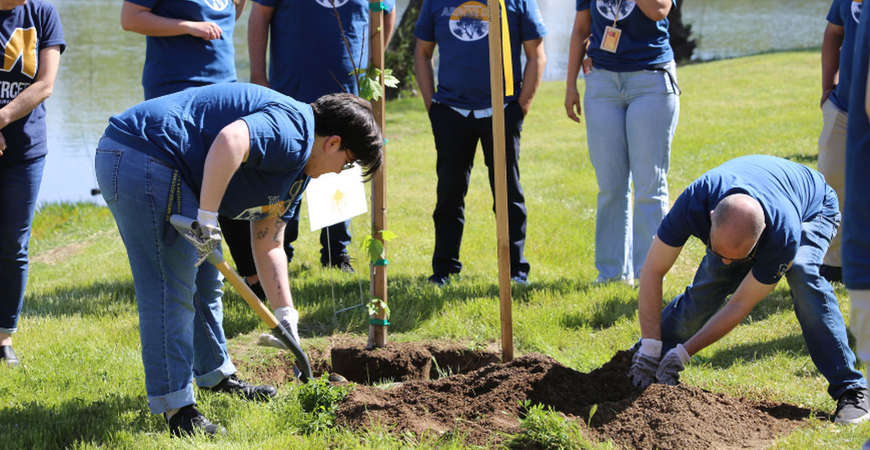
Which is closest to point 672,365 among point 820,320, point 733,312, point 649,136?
point 733,312

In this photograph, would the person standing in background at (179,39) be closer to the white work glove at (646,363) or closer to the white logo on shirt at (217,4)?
the white logo on shirt at (217,4)

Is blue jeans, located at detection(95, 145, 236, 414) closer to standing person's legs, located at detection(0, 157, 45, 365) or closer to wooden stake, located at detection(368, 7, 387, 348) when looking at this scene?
wooden stake, located at detection(368, 7, 387, 348)

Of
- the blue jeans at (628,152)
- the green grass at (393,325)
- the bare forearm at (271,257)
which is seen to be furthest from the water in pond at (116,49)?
the bare forearm at (271,257)

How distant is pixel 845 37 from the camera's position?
4.80m

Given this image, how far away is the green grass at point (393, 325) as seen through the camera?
11.7 feet

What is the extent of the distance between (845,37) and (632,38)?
121cm

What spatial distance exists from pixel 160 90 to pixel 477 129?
203 centimetres

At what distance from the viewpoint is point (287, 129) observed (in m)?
3.11

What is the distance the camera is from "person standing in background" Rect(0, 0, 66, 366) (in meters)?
4.27

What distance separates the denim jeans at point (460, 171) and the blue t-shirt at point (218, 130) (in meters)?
2.38

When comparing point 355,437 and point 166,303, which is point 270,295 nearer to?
point 166,303

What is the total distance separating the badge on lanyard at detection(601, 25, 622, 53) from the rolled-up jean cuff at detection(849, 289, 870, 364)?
10.7 ft

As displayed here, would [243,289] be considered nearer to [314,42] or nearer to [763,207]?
[763,207]

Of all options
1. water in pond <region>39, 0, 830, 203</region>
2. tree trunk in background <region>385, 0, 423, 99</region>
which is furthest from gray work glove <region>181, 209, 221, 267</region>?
tree trunk in background <region>385, 0, 423, 99</region>
